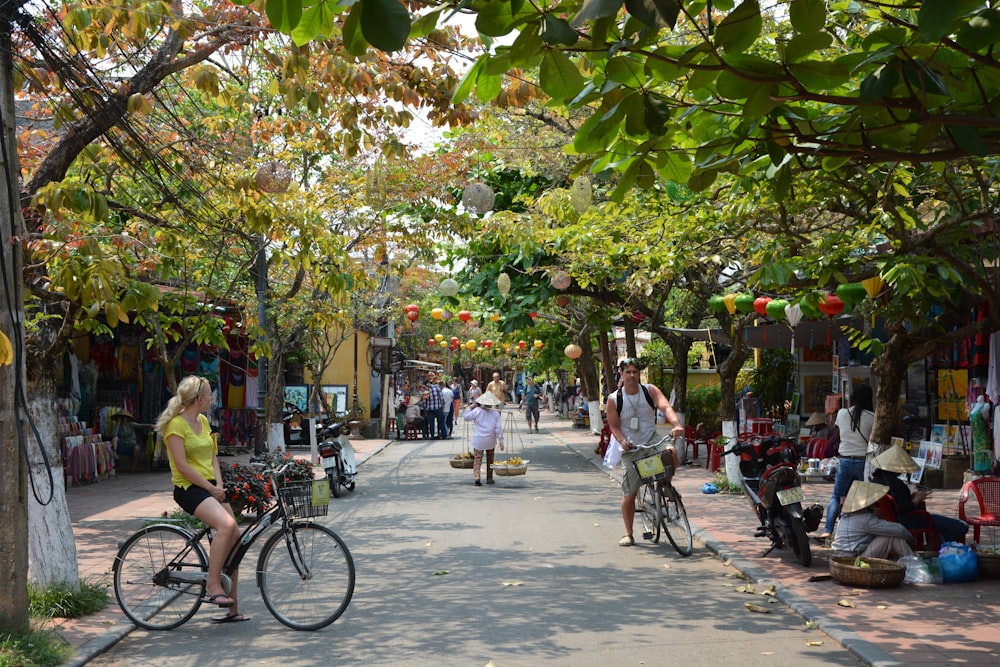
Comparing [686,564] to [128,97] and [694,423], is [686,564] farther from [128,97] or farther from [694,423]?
[694,423]

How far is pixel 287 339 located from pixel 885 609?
42.4 feet

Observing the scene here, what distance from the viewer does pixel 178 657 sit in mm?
6352

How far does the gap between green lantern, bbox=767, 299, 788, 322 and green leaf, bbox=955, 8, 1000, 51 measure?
25.0ft

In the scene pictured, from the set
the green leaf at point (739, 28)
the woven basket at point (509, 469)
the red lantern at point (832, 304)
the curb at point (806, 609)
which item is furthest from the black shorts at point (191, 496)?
the woven basket at point (509, 469)

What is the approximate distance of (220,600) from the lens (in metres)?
6.90

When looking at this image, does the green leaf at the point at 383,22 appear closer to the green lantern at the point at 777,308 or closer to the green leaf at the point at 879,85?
the green leaf at the point at 879,85

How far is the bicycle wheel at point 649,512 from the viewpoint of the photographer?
1040 cm

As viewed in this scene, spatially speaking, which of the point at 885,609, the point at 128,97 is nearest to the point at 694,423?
the point at 885,609

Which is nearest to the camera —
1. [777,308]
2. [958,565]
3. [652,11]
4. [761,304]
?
[652,11]

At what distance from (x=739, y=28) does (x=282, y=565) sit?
509 centimetres

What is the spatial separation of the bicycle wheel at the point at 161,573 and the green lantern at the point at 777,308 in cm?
753

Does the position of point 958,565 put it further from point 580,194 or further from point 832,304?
point 580,194

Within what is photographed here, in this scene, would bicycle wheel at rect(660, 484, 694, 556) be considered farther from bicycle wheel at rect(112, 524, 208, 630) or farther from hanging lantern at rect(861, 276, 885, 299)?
bicycle wheel at rect(112, 524, 208, 630)

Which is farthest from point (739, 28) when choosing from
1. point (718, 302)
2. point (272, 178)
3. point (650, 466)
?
point (718, 302)
